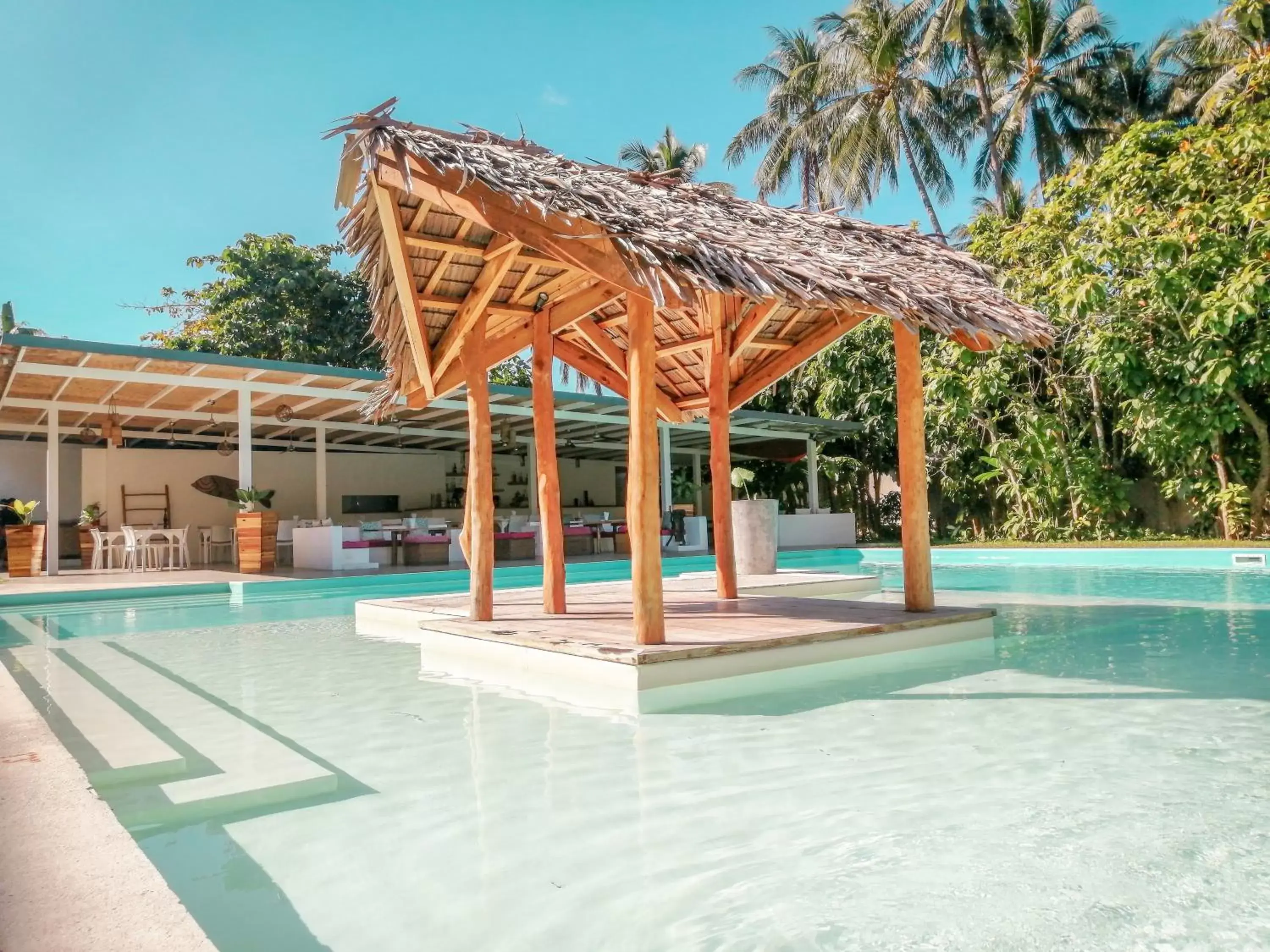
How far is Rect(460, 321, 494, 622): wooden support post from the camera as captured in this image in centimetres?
633

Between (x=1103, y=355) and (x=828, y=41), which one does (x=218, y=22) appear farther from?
(x=1103, y=355)

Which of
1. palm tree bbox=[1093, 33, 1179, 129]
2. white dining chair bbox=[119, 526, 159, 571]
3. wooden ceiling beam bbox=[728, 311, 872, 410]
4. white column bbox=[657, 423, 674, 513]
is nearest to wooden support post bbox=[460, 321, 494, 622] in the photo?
wooden ceiling beam bbox=[728, 311, 872, 410]

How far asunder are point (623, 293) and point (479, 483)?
193 cm

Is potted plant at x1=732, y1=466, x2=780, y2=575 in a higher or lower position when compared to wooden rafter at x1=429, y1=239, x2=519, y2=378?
lower

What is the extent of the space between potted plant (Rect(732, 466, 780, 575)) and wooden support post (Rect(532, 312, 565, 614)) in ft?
11.6

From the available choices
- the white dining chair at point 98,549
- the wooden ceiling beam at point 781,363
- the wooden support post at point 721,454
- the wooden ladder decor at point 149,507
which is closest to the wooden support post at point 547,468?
the wooden support post at point 721,454

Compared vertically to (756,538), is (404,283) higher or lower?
higher

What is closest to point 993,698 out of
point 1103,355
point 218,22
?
point 1103,355

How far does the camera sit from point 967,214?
1240 inches

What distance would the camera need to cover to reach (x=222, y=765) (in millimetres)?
3660

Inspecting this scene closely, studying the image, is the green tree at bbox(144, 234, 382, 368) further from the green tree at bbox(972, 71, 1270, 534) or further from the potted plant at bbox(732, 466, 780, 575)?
the green tree at bbox(972, 71, 1270, 534)

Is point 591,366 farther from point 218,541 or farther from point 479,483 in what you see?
point 218,541

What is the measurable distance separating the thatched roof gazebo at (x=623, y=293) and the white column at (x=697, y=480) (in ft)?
40.8

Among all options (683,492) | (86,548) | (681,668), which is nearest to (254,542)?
(86,548)
